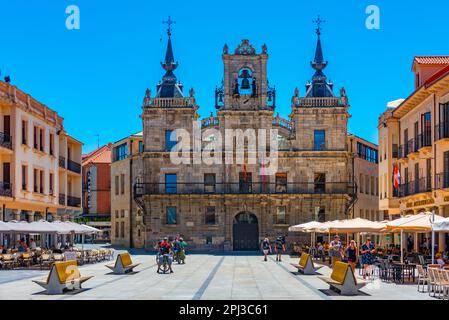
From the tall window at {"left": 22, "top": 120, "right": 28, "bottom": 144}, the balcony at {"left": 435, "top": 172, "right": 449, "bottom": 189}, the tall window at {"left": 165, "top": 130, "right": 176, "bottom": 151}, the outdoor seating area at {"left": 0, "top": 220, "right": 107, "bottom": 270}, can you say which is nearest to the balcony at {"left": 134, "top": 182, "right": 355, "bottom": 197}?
the tall window at {"left": 165, "top": 130, "right": 176, "bottom": 151}

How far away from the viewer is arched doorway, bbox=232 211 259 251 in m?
65.2

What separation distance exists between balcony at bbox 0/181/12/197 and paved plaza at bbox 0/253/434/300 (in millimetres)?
8609

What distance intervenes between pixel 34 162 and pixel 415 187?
898 inches

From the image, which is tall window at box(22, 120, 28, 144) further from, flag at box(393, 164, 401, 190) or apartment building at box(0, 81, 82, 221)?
flag at box(393, 164, 401, 190)

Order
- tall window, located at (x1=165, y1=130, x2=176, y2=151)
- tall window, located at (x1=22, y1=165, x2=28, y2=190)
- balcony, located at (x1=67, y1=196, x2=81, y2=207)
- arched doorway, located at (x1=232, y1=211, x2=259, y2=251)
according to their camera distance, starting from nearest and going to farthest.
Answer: tall window, located at (x1=22, y1=165, x2=28, y2=190), balcony, located at (x1=67, y1=196, x2=81, y2=207), arched doorway, located at (x1=232, y1=211, x2=259, y2=251), tall window, located at (x1=165, y1=130, x2=176, y2=151)

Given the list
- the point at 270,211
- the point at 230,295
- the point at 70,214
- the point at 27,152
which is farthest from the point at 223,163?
the point at 230,295

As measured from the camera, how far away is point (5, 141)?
44656 millimetres

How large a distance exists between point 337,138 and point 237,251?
12.0 m

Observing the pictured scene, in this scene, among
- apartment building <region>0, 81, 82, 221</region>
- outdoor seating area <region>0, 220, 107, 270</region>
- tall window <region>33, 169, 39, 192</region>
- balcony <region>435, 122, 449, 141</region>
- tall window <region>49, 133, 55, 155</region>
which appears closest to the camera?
outdoor seating area <region>0, 220, 107, 270</region>

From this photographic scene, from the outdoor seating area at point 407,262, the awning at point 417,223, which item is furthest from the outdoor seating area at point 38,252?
the awning at point 417,223

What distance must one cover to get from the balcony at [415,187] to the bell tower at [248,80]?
18452 millimetres

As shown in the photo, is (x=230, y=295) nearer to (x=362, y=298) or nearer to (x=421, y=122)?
(x=362, y=298)

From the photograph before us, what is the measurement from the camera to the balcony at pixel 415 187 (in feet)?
142

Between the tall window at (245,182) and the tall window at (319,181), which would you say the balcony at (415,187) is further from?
the tall window at (245,182)
